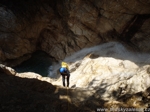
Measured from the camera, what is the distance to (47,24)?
19219 mm

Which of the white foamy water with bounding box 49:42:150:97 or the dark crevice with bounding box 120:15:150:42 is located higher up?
the dark crevice with bounding box 120:15:150:42

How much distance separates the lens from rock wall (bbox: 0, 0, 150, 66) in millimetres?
16562

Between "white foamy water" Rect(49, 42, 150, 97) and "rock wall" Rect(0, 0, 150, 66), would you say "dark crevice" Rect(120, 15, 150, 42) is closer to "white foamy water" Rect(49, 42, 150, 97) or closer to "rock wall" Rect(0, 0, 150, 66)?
"rock wall" Rect(0, 0, 150, 66)

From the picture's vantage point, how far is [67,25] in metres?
18.9

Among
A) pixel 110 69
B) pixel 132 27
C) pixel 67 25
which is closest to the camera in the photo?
pixel 110 69

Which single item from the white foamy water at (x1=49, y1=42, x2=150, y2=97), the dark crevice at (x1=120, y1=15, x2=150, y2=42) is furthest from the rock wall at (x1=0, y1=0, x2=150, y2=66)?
the white foamy water at (x1=49, y1=42, x2=150, y2=97)

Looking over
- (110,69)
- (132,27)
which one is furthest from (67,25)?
(110,69)

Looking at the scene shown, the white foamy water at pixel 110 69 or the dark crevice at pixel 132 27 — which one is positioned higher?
the dark crevice at pixel 132 27

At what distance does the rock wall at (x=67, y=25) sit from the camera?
16.6 meters

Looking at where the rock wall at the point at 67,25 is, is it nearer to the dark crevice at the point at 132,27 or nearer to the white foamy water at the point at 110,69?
the dark crevice at the point at 132,27

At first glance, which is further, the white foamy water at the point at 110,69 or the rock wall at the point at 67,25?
the rock wall at the point at 67,25

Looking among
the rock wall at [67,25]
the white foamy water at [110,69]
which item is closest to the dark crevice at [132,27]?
the rock wall at [67,25]

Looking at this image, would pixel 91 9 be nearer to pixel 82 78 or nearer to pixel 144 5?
pixel 144 5

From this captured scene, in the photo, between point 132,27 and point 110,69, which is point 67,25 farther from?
point 110,69
